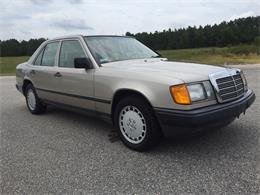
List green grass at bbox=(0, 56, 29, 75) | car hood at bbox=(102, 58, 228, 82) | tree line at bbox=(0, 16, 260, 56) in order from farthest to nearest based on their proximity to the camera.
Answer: tree line at bbox=(0, 16, 260, 56) → green grass at bbox=(0, 56, 29, 75) → car hood at bbox=(102, 58, 228, 82)

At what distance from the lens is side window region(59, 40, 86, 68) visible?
15.0 ft

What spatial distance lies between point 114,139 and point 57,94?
58.5 inches

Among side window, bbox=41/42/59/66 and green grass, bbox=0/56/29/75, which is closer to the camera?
side window, bbox=41/42/59/66

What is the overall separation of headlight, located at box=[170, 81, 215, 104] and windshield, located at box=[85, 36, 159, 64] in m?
1.45

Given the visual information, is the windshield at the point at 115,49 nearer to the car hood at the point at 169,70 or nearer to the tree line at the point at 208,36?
the car hood at the point at 169,70

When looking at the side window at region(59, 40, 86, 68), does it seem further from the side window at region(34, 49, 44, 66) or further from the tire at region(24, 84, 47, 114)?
the tire at region(24, 84, 47, 114)

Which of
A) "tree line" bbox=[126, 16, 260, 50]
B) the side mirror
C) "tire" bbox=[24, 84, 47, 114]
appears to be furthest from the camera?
"tree line" bbox=[126, 16, 260, 50]

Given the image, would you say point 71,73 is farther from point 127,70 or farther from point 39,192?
point 39,192

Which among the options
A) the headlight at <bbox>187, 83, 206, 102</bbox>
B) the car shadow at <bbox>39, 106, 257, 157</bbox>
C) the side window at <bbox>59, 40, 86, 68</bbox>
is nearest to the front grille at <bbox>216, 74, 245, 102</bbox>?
the headlight at <bbox>187, 83, 206, 102</bbox>

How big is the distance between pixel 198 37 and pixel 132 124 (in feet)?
184

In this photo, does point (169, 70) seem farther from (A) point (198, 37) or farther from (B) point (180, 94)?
(A) point (198, 37)

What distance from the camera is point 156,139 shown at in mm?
3553

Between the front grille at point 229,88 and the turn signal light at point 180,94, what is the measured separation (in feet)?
1.51

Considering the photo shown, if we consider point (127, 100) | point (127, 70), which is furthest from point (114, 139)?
point (127, 70)
